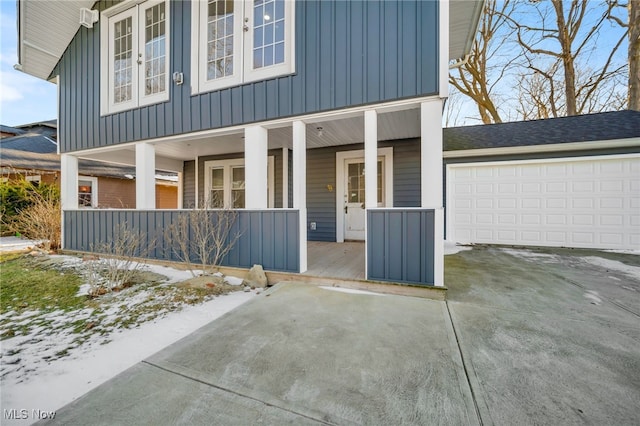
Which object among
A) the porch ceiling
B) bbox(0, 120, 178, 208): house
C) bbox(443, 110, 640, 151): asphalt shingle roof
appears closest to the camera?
the porch ceiling

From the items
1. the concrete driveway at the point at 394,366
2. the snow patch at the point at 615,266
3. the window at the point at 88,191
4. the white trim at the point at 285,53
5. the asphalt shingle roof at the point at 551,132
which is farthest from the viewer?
the window at the point at 88,191

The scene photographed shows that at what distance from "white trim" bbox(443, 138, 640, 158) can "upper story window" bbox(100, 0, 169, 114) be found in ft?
20.6

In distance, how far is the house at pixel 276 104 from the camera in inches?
123

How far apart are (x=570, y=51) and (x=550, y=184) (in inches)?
325

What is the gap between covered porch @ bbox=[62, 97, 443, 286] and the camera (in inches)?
121

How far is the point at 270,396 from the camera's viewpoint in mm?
1479

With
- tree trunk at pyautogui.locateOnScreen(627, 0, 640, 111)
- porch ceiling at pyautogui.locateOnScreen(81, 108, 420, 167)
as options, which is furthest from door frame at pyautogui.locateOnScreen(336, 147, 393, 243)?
tree trunk at pyautogui.locateOnScreen(627, 0, 640, 111)

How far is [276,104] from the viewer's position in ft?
12.3

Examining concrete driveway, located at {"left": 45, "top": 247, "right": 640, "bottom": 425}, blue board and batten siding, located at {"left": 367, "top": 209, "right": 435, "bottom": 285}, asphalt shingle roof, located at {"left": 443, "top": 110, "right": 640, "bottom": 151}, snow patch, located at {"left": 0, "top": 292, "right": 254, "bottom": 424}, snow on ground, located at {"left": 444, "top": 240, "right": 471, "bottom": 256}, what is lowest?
snow patch, located at {"left": 0, "top": 292, "right": 254, "bottom": 424}

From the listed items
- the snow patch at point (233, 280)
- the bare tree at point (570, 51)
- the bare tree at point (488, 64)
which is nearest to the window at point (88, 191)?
the snow patch at point (233, 280)

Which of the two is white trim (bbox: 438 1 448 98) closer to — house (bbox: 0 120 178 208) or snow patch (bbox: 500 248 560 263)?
snow patch (bbox: 500 248 560 263)

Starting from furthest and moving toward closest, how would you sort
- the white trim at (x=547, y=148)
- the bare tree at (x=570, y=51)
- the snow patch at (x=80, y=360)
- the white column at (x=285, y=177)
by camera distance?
1. the bare tree at (x=570, y=51)
2. the white column at (x=285, y=177)
3. the white trim at (x=547, y=148)
4. the snow patch at (x=80, y=360)

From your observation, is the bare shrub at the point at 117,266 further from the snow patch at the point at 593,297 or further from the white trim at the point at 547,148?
the white trim at the point at 547,148

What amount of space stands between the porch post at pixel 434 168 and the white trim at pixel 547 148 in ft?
12.6
